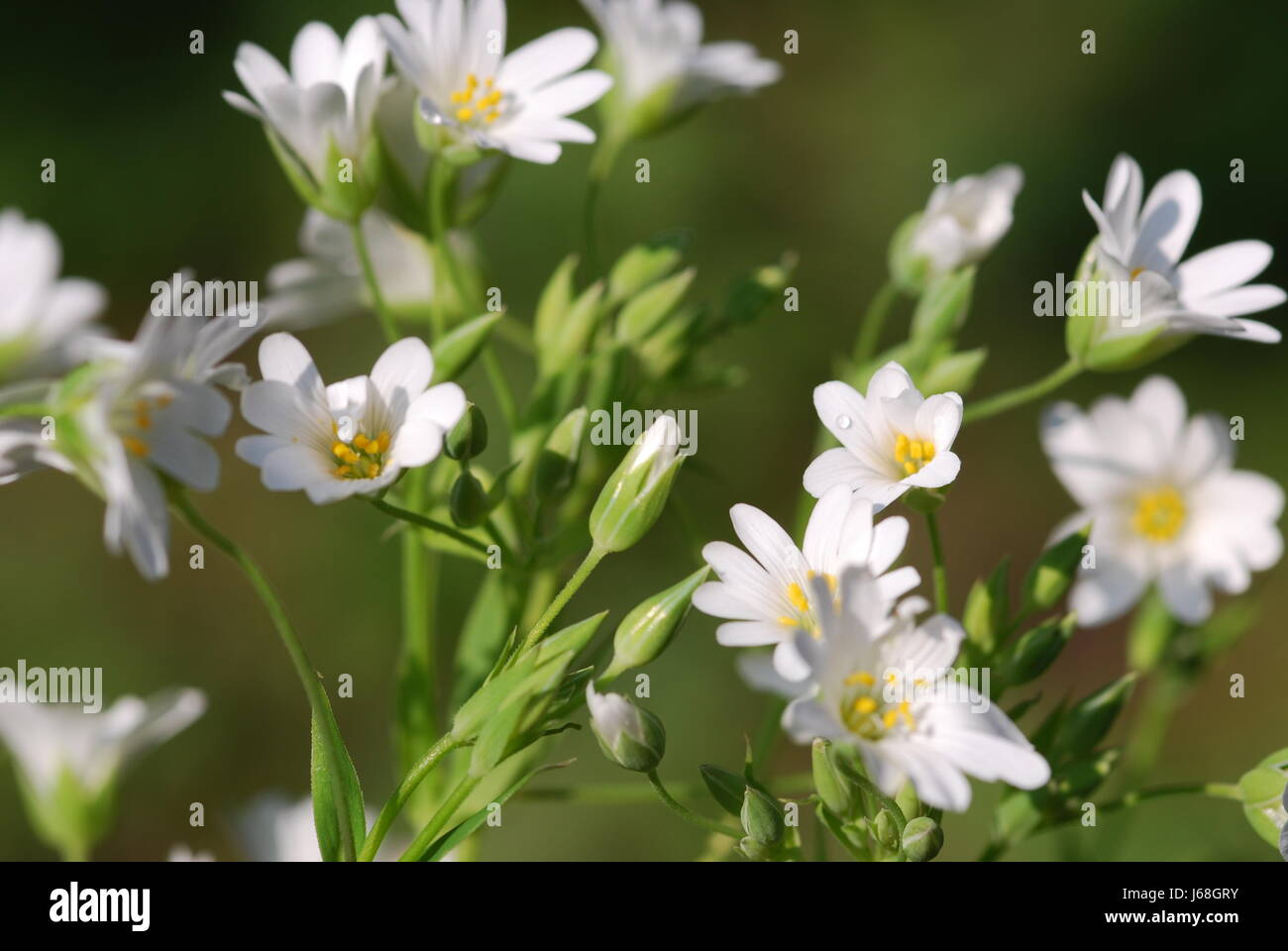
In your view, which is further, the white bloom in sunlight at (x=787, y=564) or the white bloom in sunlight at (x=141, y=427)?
the white bloom in sunlight at (x=787, y=564)

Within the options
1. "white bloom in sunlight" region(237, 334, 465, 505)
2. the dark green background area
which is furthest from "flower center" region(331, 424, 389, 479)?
the dark green background area

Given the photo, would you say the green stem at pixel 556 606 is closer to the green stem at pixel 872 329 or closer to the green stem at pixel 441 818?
the green stem at pixel 441 818

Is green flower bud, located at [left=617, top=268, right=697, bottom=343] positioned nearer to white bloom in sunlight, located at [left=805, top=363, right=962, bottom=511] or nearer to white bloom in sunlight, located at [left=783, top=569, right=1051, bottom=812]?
white bloom in sunlight, located at [left=805, top=363, right=962, bottom=511]

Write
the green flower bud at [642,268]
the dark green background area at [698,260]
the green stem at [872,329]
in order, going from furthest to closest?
the dark green background area at [698,260] → the green stem at [872,329] → the green flower bud at [642,268]

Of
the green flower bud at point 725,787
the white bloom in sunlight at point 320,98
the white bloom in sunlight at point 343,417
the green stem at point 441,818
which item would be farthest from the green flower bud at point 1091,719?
the white bloom in sunlight at point 320,98
